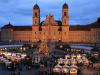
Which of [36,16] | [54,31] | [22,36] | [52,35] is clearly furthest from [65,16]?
[22,36]

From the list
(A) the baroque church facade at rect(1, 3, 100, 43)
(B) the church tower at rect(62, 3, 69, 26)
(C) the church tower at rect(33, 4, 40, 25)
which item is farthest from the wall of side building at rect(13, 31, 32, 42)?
(B) the church tower at rect(62, 3, 69, 26)

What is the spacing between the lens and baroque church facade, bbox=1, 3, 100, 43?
127812 millimetres

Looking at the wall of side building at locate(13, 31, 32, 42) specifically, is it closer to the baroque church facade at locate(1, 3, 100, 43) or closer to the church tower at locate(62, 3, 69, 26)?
the baroque church facade at locate(1, 3, 100, 43)

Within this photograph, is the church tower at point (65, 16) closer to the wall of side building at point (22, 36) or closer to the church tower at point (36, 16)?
Result: the church tower at point (36, 16)

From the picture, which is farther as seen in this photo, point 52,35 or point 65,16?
point 52,35

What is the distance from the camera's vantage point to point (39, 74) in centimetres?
3925

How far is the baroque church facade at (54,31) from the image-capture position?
128 meters

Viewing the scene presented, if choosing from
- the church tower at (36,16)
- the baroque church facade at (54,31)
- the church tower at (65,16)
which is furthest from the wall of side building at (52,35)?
the church tower at (65,16)

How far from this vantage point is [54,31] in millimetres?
128625

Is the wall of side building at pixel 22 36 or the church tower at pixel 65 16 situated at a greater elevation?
the church tower at pixel 65 16

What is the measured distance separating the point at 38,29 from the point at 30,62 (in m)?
79.7

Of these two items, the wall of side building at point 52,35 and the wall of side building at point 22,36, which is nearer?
the wall of side building at point 52,35

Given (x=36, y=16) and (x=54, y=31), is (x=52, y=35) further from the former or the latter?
(x=36, y=16)

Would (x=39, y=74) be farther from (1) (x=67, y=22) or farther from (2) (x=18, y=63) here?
(1) (x=67, y=22)
